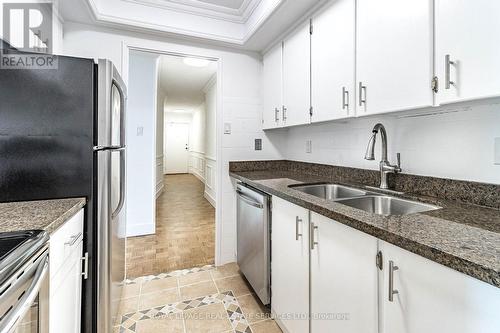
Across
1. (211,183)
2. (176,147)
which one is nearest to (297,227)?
(211,183)

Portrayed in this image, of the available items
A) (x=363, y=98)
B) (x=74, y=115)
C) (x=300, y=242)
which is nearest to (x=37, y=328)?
(x=74, y=115)

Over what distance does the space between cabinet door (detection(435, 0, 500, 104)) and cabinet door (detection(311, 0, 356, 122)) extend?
0.47m

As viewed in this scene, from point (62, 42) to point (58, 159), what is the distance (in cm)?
130

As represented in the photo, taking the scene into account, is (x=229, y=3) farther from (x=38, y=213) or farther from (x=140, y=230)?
Result: (x=140, y=230)

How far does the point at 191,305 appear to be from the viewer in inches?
69.6

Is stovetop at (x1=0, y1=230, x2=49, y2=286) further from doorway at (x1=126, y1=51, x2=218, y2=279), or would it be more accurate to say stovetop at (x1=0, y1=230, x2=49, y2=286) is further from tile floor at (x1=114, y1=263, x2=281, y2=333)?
doorway at (x1=126, y1=51, x2=218, y2=279)

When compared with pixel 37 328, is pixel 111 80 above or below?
above

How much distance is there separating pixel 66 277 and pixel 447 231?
1432 millimetres

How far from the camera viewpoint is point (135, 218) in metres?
3.19

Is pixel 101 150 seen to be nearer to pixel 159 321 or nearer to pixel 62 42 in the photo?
pixel 159 321

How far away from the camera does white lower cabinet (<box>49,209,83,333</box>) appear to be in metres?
0.89

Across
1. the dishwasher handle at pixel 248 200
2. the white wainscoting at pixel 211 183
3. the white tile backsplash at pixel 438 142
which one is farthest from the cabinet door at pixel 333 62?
the white wainscoting at pixel 211 183

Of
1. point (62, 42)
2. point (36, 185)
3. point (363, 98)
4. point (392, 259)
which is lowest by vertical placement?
point (392, 259)

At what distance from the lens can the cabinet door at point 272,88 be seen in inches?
87.7
